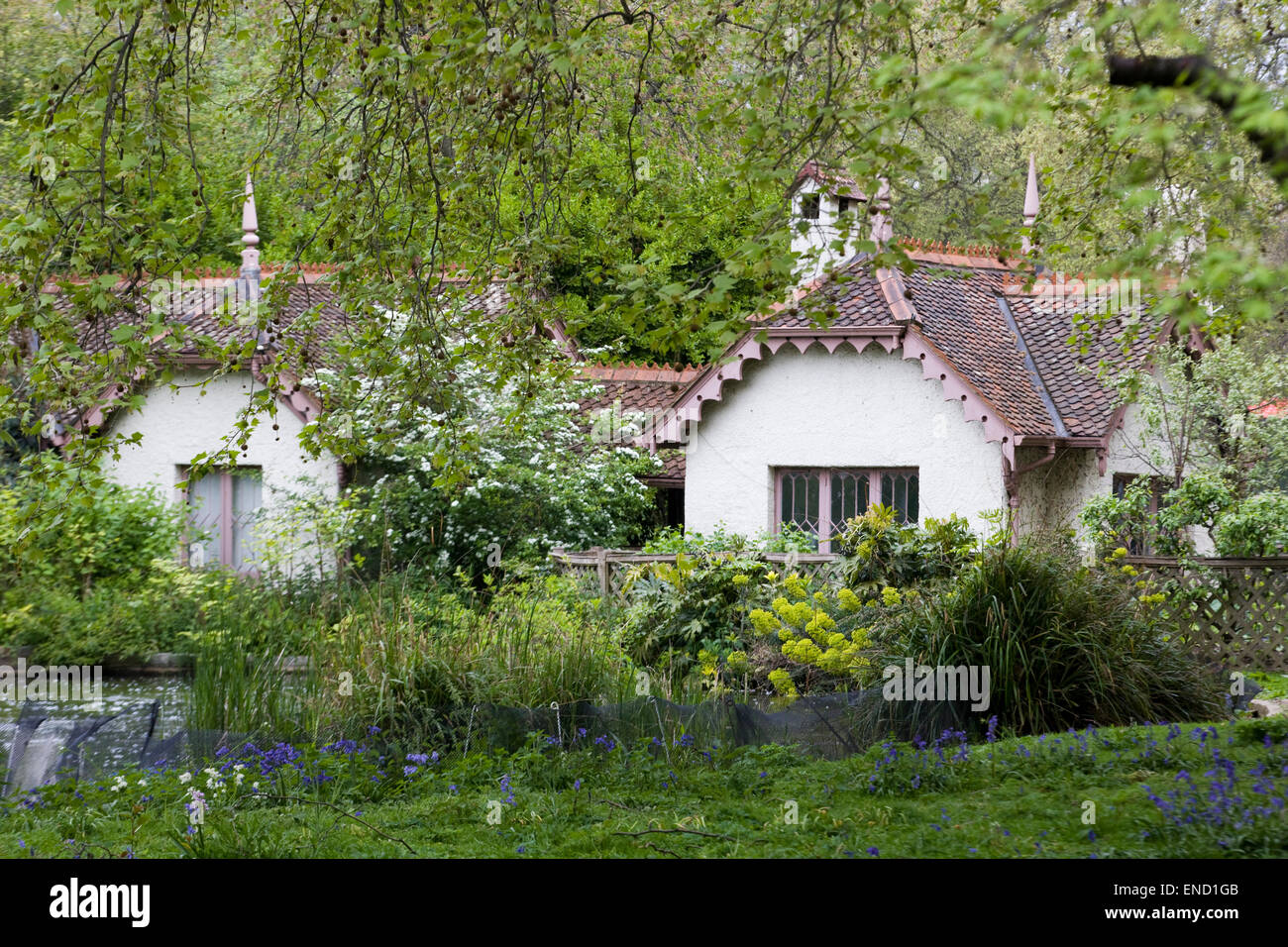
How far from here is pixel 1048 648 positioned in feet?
29.1

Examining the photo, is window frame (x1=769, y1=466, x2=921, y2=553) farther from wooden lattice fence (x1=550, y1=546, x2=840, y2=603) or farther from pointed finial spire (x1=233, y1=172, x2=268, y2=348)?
pointed finial spire (x1=233, y1=172, x2=268, y2=348)

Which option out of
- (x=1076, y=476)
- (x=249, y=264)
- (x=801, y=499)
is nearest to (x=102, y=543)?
(x=249, y=264)

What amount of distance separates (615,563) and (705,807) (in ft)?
24.8

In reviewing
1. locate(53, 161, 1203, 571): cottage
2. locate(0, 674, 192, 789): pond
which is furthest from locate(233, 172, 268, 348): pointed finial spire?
locate(0, 674, 192, 789): pond

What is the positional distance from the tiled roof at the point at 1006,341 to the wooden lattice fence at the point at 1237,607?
346cm

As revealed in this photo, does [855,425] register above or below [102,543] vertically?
→ above

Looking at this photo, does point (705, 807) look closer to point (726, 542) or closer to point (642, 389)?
point (726, 542)

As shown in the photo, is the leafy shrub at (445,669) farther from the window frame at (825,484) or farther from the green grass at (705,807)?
the window frame at (825,484)

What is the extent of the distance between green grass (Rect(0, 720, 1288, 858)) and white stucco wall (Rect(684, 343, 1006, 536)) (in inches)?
355

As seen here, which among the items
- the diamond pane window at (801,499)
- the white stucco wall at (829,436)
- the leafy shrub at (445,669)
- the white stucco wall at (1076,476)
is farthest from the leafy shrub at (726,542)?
the leafy shrub at (445,669)

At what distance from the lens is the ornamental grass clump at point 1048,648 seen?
878 centimetres

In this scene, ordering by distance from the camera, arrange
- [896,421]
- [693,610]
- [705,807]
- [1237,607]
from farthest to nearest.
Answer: [896,421]
[1237,607]
[693,610]
[705,807]

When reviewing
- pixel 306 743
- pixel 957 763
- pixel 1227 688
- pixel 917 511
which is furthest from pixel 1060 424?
pixel 306 743

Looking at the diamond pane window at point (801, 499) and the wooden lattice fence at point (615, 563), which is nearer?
the wooden lattice fence at point (615, 563)
